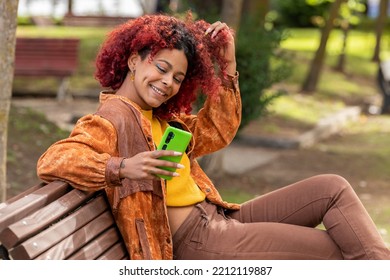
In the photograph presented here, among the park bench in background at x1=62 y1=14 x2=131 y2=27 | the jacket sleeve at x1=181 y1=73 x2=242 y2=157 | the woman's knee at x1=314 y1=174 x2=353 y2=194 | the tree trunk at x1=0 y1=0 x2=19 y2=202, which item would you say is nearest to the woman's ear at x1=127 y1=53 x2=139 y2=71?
the jacket sleeve at x1=181 y1=73 x2=242 y2=157

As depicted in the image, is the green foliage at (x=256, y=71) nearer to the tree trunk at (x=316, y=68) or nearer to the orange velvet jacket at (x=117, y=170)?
the orange velvet jacket at (x=117, y=170)

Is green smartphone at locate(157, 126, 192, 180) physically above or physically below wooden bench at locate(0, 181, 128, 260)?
above

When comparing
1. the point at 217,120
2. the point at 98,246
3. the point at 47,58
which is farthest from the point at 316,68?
the point at 98,246

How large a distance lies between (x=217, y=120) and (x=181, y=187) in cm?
58

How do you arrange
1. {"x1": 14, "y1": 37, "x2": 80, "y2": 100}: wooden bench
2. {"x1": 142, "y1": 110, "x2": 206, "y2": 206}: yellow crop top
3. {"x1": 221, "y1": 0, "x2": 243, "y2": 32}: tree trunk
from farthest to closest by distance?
{"x1": 14, "y1": 37, "x2": 80, "y2": 100}: wooden bench, {"x1": 221, "y1": 0, "x2": 243, "y2": 32}: tree trunk, {"x1": 142, "y1": 110, "x2": 206, "y2": 206}: yellow crop top

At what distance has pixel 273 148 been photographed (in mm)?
12453

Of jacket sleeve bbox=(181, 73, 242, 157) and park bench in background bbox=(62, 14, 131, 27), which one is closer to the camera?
jacket sleeve bbox=(181, 73, 242, 157)

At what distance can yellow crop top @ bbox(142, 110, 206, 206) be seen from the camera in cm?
394

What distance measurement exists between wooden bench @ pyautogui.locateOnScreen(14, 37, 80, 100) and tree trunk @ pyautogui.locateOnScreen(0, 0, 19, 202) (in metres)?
9.02

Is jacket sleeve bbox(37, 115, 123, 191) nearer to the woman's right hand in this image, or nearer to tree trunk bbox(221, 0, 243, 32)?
the woman's right hand

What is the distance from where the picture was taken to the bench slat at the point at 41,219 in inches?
118
